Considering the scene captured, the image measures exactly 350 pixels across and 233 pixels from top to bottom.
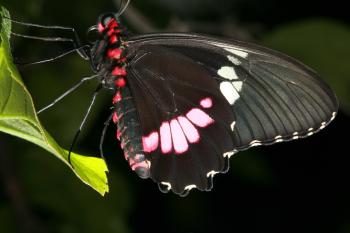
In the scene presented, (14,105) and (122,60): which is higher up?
(122,60)

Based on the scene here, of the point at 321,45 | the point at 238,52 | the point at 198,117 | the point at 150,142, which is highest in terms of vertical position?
the point at 321,45

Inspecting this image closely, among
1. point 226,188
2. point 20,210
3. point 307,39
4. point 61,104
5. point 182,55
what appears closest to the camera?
point 182,55

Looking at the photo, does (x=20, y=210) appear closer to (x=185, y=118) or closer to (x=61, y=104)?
(x=61, y=104)

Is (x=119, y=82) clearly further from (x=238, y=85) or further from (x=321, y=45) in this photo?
(x=321, y=45)

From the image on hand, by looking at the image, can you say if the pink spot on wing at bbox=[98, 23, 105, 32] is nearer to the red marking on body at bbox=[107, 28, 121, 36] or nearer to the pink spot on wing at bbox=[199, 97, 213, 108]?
the red marking on body at bbox=[107, 28, 121, 36]

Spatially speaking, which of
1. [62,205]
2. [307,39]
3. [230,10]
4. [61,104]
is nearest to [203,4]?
[230,10]

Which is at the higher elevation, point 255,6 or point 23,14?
point 255,6

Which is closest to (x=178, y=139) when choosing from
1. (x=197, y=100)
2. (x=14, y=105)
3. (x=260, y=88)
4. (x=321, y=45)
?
(x=197, y=100)

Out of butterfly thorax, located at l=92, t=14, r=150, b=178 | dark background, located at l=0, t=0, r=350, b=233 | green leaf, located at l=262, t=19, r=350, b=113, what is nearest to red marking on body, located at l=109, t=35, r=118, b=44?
butterfly thorax, located at l=92, t=14, r=150, b=178
